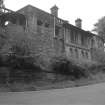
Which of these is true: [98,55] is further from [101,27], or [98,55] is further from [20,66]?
[20,66]

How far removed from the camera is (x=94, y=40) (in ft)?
116

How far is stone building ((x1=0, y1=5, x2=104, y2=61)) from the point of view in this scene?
16764 millimetres

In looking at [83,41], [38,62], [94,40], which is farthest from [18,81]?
[94,40]

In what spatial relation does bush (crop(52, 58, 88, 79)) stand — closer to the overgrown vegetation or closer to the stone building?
the overgrown vegetation

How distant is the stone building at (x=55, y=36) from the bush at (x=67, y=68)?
99 centimetres

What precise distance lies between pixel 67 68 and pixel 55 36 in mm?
8789

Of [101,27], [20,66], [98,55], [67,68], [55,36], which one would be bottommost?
[67,68]

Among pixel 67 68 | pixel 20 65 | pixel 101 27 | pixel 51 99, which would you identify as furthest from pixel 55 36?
pixel 101 27

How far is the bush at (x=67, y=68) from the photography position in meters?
16.8

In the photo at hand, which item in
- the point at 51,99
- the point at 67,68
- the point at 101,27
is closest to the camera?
the point at 51,99

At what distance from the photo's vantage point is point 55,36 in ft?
81.6

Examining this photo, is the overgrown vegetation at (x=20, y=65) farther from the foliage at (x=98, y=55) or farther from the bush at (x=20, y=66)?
the foliage at (x=98, y=55)

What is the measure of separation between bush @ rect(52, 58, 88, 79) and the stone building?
0.99 metres

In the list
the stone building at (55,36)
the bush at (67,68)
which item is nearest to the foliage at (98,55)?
the stone building at (55,36)
